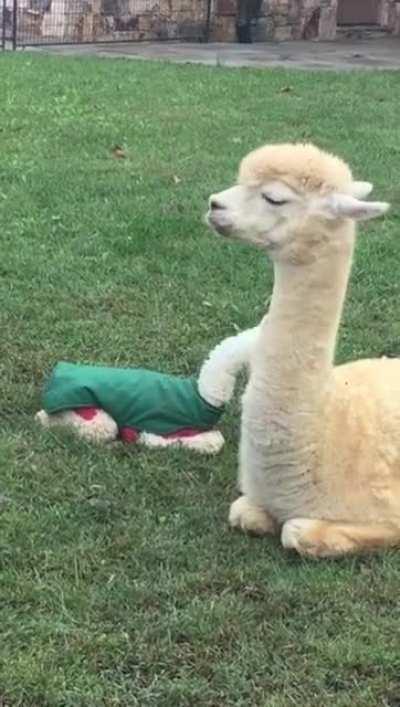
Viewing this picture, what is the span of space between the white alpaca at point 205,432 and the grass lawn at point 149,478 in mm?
56

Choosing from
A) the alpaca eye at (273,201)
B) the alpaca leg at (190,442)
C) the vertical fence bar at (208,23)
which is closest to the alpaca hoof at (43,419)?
the alpaca leg at (190,442)

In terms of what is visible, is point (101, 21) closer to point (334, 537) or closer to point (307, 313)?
point (307, 313)

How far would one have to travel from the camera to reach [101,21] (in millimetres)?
18078

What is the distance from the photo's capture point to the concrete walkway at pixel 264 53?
52.4 feet

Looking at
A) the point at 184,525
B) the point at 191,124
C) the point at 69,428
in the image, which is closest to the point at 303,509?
the point at 184,525

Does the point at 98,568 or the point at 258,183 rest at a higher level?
the point at 258,183

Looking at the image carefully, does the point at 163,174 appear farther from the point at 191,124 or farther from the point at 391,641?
the point at 391,641

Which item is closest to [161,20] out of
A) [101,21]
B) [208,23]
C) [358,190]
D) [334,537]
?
[208,23]

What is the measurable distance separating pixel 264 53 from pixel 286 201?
14.5 metres

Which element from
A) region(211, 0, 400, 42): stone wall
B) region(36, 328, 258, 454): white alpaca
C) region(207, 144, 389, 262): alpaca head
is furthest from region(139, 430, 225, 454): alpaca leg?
region(211, 0, 400, 42): stone wall

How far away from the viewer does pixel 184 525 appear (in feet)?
11.7

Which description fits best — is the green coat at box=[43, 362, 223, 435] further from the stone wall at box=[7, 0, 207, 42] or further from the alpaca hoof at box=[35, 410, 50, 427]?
the stone wall at box=[7, 0, 207, 42]

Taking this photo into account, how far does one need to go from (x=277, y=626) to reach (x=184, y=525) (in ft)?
1.94

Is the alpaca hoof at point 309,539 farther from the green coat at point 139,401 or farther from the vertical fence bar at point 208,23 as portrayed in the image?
the vertical fence bar at point 208,23
